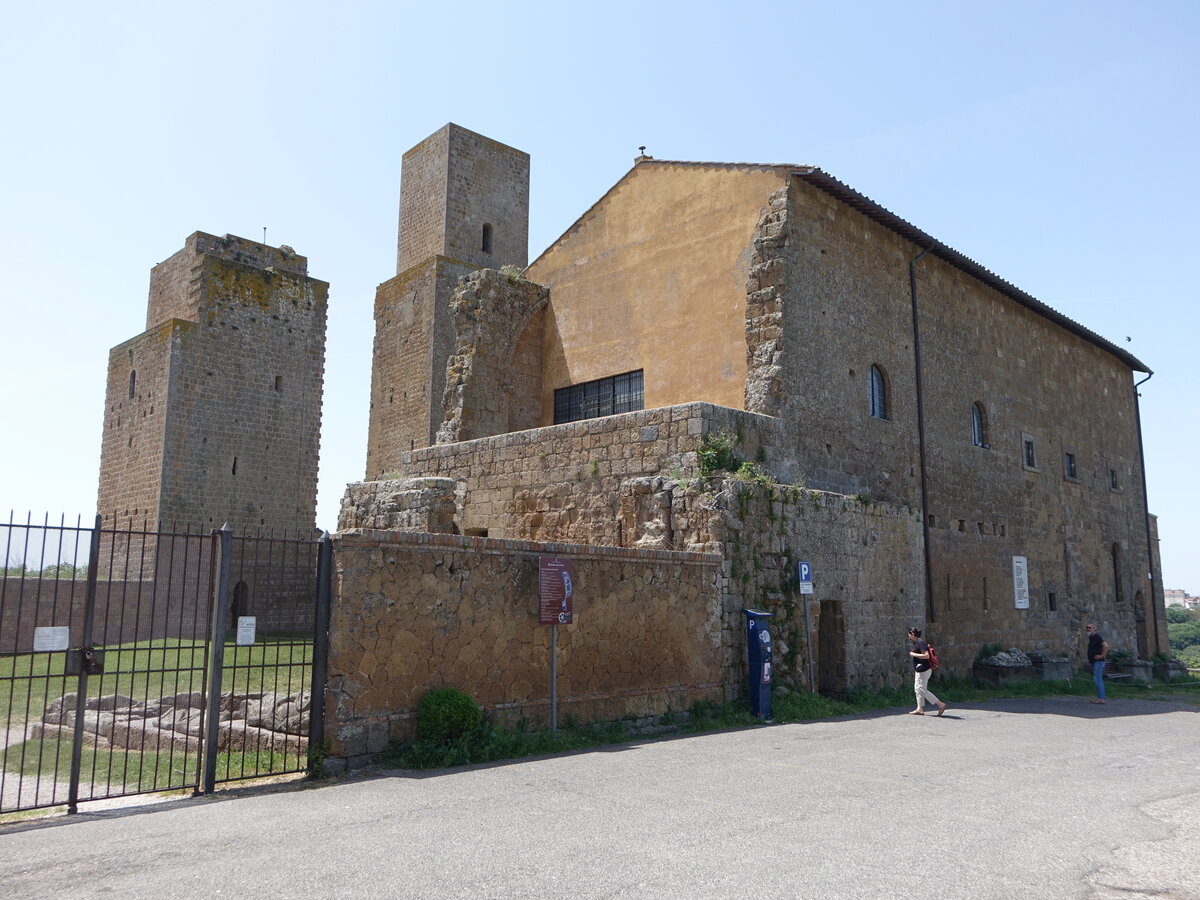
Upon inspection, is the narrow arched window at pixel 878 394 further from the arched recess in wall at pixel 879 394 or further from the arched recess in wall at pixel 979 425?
the arched recess in wall at pixel 979 425

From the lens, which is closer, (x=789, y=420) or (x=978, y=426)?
(x=789, y=420)

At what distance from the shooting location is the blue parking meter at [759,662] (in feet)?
38.6

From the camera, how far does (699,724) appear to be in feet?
36.8

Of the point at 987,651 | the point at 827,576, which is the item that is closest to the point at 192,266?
the point at 827,576

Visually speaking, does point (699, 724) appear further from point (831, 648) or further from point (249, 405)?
point (249, 405)

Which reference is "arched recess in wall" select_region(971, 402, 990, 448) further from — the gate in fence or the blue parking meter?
the gate in fence

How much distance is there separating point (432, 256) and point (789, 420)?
18.3 m

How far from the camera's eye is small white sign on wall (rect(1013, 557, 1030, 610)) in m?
21.3

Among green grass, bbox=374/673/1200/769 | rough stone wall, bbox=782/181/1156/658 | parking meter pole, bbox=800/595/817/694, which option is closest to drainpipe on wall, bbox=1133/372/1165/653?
rough stone wall, bbox=782/181/1156/658

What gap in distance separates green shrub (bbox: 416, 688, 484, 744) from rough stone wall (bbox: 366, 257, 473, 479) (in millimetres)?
18779

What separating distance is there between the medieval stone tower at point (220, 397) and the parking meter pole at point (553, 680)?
64.7 feet

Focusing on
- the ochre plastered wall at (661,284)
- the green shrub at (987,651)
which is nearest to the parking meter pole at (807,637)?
the ochre plastered wall at (661,284)

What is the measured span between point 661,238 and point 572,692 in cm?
976

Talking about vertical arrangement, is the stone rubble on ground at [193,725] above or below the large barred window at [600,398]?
below
